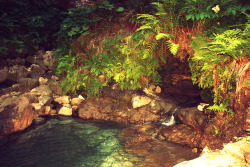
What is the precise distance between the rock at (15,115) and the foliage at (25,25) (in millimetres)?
3657

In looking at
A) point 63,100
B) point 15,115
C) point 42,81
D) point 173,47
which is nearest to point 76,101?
point 63,100

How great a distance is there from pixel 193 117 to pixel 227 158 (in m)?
1.83

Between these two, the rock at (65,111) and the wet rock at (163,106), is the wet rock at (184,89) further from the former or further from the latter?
the rock at (65,111)

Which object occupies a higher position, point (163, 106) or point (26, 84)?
point (26, 84)

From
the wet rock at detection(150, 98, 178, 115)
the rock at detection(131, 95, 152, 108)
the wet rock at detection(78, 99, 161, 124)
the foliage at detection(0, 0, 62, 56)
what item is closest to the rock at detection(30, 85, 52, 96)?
the wet rock at detection(78, 99, 161, 124)

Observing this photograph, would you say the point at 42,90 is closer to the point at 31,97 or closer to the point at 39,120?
the point at 31,97

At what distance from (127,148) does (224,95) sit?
2716 mm

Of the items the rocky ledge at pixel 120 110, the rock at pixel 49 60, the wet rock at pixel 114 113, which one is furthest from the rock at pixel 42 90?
the wet rock at pixel 114 113

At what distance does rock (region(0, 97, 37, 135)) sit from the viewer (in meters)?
6.20

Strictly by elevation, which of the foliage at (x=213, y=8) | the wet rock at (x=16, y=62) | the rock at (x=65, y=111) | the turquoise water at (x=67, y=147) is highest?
the foliage at (x=213, y=8)

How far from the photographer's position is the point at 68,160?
496 centimetres

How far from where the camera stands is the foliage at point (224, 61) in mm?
4625

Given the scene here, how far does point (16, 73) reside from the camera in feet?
29.9

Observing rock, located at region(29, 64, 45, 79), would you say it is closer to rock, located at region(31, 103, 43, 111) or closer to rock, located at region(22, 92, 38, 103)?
rock, located at region(22, 92, 38, 103)
